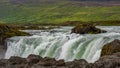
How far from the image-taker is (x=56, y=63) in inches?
1350

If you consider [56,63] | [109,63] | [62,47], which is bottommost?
[62,47]

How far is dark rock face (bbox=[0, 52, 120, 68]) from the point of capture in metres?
31.8

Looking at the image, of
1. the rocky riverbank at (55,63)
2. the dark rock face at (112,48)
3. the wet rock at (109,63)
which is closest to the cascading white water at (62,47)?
the dark rock face at (112,48)

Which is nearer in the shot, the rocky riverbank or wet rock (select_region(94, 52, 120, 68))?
wet rock (select_region(94, 52, 120, 68))

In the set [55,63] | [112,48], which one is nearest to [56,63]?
[55,63]

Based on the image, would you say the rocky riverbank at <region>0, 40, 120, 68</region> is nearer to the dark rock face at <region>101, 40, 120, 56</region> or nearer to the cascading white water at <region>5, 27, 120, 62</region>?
the dark rock face at <region>101, 40, 120, 56</region>

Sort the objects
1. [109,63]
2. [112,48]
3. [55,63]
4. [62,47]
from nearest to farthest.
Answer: [109,63] < [55,63] < [112,48] < [62,47]

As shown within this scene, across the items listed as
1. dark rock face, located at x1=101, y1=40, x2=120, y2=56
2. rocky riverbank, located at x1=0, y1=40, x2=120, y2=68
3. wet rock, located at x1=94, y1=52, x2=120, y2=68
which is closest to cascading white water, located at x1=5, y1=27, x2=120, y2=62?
dark rock face, located at x1=101, y1=40, x2=120, y2=56

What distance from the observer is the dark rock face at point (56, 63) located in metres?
31.8

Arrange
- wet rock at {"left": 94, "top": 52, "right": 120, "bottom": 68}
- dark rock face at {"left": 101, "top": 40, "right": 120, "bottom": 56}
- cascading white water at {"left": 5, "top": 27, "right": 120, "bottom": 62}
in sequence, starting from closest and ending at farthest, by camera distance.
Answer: wet rock at {"left": 94, "top": 52, "right": 120, "bottom": 68}
dark rock face at {"left": 101, "top": 40, "right": 120, "bottom": 56}
cascading white water at {"left": 5, "top": 27, "right": 120, "bottom": 62}

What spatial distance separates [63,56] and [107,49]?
11094mm

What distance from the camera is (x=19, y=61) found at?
1423 inches

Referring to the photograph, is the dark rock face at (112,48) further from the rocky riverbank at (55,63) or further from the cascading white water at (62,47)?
the rocky riverbank at (55,63)

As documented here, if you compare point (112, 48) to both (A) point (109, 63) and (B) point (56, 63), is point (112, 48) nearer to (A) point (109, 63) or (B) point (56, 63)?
(B) point (56, 63)
